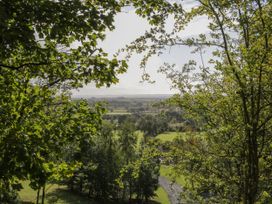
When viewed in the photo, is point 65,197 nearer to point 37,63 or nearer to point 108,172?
point 108,172

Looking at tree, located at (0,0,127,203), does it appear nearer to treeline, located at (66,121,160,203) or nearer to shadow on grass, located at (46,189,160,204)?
shadow on grass, located at (46,189,160,204)

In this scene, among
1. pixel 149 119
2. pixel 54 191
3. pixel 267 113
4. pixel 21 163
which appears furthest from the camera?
pixel 149 119

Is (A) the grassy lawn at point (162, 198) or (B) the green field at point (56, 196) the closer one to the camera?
(B) the green field at point (56, 196)

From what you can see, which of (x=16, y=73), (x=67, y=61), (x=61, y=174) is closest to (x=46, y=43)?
(x=67, y=61)

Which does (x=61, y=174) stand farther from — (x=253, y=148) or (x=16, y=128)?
(x=253, y=148)

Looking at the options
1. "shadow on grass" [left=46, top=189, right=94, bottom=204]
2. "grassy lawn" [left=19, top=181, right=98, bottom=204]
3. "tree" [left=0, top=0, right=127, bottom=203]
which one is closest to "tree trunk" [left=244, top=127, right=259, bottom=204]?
"tree" [left=0, top=0, right=127, bottom=203]

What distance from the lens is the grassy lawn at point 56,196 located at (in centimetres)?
4679

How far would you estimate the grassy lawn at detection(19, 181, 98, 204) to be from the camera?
46794mm

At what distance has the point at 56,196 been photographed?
5241cm

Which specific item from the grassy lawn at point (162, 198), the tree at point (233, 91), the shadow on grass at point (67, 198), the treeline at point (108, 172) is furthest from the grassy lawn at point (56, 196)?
the tree at point (233, 91)

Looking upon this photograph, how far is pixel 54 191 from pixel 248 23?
5414cm

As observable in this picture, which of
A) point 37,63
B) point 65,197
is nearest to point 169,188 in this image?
point 65,197

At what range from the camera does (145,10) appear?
22.3 ft

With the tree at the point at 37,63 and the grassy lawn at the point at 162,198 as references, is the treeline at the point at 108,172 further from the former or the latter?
the tree at the point at 37,63
